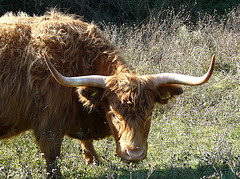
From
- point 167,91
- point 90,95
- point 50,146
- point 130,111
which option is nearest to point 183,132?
point 167,91

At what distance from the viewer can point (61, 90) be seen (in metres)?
3.73

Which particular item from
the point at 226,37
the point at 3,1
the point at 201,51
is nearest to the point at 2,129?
the point at 201,51

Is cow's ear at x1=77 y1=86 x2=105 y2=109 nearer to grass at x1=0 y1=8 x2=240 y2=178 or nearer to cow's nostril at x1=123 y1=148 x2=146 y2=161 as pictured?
grass at x1=0 y1=8 x2=240 y2=178

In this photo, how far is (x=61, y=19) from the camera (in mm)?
4203

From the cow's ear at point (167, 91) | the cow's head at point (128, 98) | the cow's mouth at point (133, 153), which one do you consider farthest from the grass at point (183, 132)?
the cow's ear at point (167, 91)

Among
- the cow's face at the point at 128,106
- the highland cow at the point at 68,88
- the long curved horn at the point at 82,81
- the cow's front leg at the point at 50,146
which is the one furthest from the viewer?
the cow's front leg at the point at 50,146

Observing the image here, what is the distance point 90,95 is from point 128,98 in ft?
1.45

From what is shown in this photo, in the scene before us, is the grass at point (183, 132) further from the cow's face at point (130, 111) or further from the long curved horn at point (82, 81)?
the long curved horn at point (82, 81)

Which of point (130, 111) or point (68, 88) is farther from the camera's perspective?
point (68, 88)

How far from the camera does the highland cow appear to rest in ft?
11.5

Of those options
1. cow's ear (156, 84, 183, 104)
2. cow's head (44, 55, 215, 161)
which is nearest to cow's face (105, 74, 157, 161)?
cow's head (44, 55, 215, 161)

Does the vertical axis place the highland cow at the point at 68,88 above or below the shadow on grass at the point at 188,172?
above

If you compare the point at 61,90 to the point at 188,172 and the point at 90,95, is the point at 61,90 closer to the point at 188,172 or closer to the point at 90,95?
the point at 90,95

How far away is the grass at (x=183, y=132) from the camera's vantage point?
3881mm
